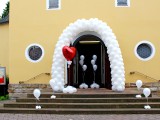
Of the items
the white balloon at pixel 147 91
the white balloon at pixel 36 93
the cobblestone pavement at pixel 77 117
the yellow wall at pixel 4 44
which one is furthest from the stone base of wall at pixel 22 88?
the white balloon at pixel 147 91

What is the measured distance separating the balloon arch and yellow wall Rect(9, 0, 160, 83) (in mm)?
999

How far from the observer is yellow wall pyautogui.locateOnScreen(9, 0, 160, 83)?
554 inches

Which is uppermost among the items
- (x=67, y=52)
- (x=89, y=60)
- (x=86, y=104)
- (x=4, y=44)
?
(x=4, y=44)

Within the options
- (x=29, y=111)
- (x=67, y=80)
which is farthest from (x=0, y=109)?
(x=67, y=80)

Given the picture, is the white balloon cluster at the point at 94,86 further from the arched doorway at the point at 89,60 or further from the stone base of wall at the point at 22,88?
the stone base of wall at the point at 22,88

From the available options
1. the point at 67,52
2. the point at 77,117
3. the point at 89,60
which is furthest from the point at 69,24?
the point at 77,117

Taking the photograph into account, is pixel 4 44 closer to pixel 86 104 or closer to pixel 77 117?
pixel 86 104

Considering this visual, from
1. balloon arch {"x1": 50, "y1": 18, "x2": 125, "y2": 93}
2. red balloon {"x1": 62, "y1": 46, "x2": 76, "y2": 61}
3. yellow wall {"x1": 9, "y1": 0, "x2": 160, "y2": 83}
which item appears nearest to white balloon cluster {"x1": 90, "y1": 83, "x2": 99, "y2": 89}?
yellow wall {"x1": 9, "y1": 0, "x2": 160, "y2": 83}

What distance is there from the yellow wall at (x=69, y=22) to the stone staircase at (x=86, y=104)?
9.33 ft

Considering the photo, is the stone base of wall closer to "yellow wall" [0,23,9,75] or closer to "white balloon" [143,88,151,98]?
"yellow wall" [0,23,9,75]

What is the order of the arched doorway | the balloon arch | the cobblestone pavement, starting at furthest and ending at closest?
1. the arched doorway
2. the balloon arch
3. the cobblestone pavement

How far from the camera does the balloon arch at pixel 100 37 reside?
12370 mm

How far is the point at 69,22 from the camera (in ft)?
46.9

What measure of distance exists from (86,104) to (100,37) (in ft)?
12.6
